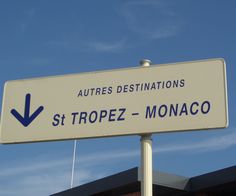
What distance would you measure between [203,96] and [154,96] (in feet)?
1.03

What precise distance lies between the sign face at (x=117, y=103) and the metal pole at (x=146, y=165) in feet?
0.29

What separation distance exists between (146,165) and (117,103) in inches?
17.9

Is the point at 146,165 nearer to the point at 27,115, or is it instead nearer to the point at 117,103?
the point at 117,103

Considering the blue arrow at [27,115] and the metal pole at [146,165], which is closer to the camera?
the metal pole at [146,165]

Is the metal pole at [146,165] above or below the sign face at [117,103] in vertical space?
below

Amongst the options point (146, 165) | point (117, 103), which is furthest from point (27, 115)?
point (146, 165)

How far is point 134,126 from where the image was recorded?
3.39 metres

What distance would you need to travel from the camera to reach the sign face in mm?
3330

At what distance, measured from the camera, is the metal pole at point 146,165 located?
3244 millimetres

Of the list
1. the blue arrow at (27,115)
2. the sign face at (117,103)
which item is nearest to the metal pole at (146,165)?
the sign face at (117,103)

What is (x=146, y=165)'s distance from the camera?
333cm

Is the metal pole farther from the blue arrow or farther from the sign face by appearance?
the blue arrow

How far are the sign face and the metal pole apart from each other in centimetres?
9

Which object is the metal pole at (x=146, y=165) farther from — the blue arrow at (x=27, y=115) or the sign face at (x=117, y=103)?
the blue arrow at (x=27, y=115)
